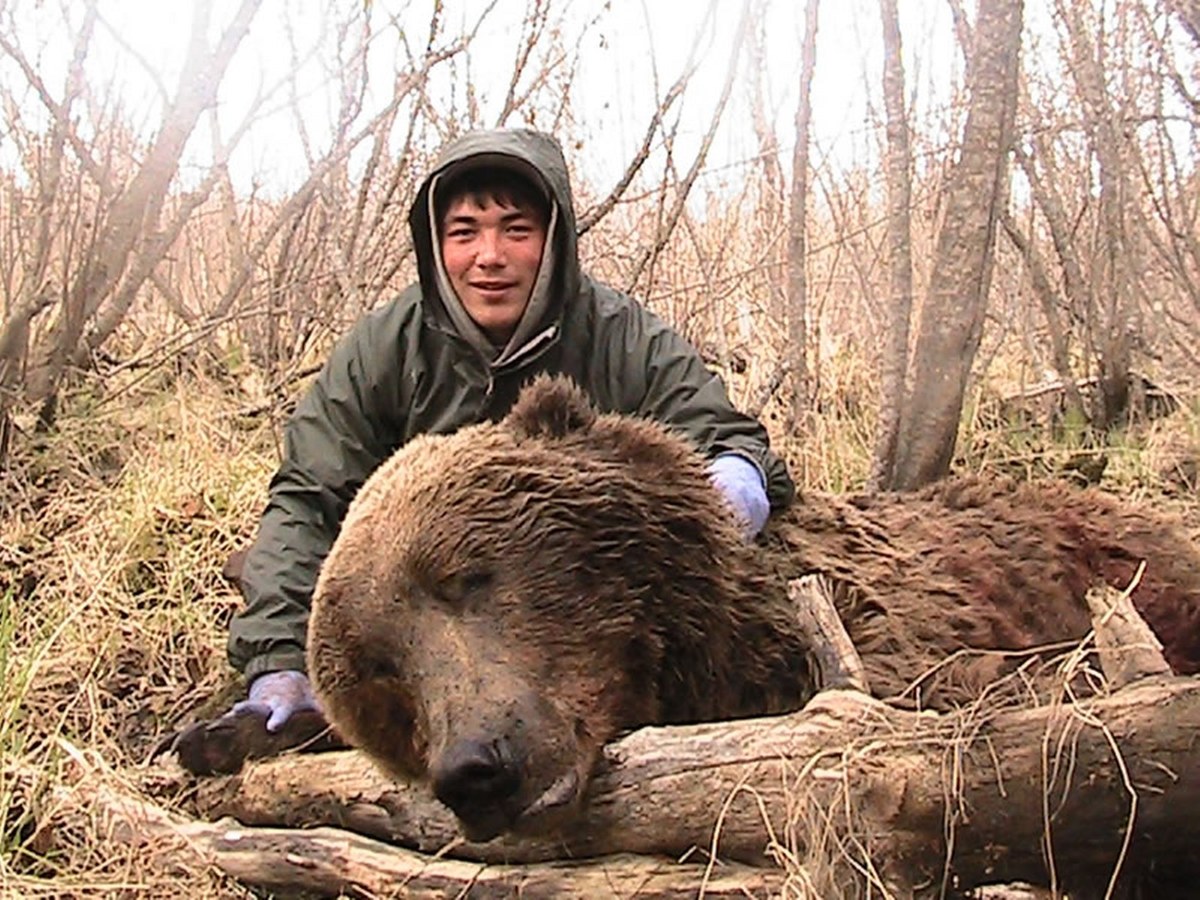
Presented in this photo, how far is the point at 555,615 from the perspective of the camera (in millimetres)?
2447

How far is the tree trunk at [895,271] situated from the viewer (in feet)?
14.4

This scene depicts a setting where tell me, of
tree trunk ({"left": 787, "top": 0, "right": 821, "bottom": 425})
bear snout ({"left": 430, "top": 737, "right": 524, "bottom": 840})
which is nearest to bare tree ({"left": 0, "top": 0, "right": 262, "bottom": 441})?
tree trunk ({"left": 787, "top": 0, "right": 821, "bottom": 425})

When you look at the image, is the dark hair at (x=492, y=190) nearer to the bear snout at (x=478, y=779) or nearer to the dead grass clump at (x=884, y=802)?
the bear snout at (x=478, y=779)

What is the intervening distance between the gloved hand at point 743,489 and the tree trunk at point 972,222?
1077 mm

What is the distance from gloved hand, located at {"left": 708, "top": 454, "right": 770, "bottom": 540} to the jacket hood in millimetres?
680

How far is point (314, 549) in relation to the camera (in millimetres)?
3461

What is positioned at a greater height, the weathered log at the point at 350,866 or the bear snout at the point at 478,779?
the bear snout at the point at 478,779

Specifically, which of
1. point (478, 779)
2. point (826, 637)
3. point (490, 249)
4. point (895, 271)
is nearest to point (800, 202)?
point (895, 271)

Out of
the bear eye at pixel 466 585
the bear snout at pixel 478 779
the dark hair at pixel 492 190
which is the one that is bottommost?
the bear snout at pixel 478 779

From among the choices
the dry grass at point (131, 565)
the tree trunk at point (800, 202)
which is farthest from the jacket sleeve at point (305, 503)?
the tree trunk at point (800, 202)

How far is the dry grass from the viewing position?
3.09 meters

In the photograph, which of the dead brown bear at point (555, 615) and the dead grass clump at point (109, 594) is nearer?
the dead brown bear at point (555, 615)

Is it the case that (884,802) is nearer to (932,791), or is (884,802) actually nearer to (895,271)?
(932,791)

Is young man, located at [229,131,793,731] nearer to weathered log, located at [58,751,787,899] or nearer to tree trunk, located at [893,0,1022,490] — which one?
weathered log, located at [58,751,787,899]
